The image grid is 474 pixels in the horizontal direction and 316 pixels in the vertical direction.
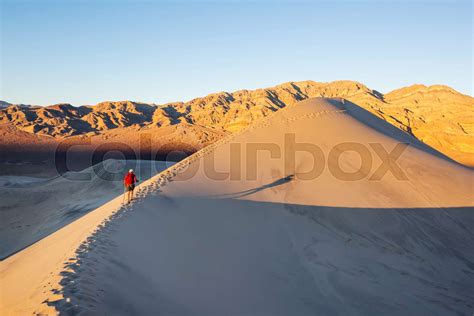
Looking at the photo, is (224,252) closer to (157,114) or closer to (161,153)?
(161,153)

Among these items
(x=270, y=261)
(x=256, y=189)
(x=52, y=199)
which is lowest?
(x=52, y=199)

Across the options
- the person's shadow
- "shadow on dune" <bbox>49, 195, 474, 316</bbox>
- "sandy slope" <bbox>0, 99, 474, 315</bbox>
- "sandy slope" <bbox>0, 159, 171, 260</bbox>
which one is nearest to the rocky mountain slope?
"sandy slope" <bbox>0, 159, 171, 260</bbox>

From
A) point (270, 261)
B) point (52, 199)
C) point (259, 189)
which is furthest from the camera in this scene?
point (52, 199)

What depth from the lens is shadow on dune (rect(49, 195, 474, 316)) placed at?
4.94 meters

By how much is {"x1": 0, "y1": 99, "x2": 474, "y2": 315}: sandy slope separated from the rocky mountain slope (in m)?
26.9

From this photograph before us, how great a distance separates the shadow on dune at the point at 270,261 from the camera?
194 inches

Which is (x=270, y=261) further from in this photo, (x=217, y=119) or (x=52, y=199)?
(x=217, y=119)

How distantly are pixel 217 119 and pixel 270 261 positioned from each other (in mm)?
50917

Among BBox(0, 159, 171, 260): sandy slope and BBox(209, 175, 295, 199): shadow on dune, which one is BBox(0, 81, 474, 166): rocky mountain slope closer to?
BBox(0, 159, 171, 260): sandy slope

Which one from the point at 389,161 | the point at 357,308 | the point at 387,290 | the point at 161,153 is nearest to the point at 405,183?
the point at 389,161

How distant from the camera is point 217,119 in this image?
5684 cm

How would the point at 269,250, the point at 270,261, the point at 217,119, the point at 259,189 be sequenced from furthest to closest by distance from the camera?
the point at 217,119, the point at 259,189, the point at 269,250, the point at 270,261

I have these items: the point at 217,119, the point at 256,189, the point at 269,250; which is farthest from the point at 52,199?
the point at 217,119

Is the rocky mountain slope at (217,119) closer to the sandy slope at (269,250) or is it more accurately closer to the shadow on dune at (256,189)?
the sandy slope at (269,250)
